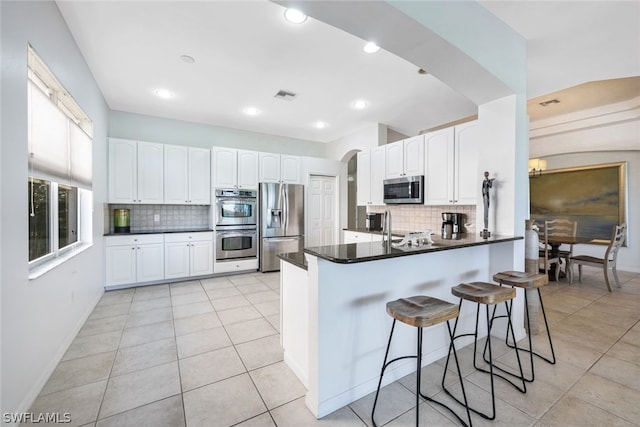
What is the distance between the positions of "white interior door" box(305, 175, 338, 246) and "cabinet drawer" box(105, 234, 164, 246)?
109 inches

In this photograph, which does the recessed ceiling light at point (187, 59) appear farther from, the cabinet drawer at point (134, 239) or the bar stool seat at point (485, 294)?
the bar stool seat at point (485, 294)

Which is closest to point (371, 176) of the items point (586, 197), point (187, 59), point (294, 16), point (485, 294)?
point (294, 16)

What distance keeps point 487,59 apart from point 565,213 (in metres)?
5.43

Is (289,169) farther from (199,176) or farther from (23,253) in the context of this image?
(23,253)

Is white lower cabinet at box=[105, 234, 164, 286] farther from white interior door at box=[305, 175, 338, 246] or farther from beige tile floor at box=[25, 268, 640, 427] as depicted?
white interior door at box=[305, 175, 338, 246]

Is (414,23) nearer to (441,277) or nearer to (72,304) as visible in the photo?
(441,277)

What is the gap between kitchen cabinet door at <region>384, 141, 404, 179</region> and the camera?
14.0 ft

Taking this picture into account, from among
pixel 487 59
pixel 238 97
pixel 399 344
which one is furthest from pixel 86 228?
pixel 487 59

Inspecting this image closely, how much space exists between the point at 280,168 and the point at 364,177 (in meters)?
1.71

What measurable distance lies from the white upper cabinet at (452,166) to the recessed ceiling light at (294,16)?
237cm

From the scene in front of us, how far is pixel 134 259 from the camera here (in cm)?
412

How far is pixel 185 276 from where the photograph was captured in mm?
4492

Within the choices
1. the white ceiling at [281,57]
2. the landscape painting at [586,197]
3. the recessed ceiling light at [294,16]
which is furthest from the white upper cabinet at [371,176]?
the landscape painting at [586,197]

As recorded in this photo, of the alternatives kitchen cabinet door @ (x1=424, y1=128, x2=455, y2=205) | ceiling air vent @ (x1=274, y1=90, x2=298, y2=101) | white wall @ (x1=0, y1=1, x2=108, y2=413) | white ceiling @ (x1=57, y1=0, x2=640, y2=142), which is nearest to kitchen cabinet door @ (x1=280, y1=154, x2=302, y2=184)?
white ceiling @ (x1=57, y1=0, x2=640, y2=142)
